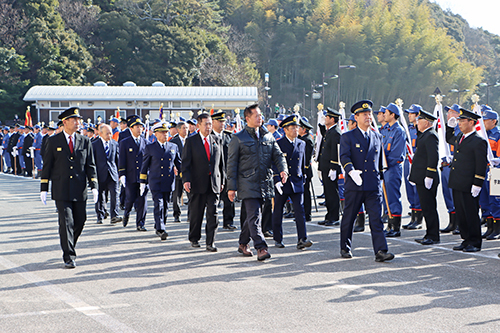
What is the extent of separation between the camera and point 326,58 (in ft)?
285

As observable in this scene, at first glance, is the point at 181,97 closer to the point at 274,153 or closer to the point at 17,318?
the point at 274,153

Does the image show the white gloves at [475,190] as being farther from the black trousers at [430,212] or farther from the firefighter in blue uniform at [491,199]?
the firefighter in blue uniform at [491,199]

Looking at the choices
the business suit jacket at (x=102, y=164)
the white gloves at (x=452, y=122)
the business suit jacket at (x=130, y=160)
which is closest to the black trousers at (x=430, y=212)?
the white gloves at (x=452, y=122)

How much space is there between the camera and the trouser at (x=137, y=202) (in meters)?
10.2

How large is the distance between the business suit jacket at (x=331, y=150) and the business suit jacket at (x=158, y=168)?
2.97 metres

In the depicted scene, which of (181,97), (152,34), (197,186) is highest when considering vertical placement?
(152,34)

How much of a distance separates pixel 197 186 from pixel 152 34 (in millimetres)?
57130

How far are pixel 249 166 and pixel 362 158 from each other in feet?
4.91

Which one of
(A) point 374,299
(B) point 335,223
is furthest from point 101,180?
(A) point 374,299

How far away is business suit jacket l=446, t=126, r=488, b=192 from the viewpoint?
820 cm

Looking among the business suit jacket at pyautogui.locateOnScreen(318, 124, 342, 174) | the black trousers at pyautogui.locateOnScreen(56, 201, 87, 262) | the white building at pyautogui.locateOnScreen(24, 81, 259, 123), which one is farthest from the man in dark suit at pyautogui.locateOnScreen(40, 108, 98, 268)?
the white building at pyautogui.locateOnScreen(24, 81, 259, 123)

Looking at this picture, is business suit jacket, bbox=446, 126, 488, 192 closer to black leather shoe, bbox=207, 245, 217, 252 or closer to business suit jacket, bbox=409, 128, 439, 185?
business suit jacket, bbox=409, 128, 439, 185

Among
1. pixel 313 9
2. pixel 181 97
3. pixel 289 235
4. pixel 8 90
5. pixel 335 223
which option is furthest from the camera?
pixel 313 9

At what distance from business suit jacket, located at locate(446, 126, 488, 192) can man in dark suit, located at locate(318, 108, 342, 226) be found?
107 inches
